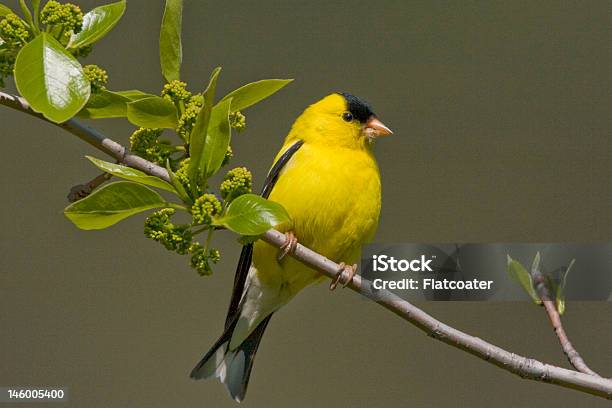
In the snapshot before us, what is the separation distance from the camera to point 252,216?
4.40 feet

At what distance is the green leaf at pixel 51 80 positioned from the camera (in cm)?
116

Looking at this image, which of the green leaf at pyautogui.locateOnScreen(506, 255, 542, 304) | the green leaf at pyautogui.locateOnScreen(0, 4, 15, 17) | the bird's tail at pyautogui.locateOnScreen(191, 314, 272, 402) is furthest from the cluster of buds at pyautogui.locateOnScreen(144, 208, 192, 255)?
the bird's tail at pyautogui.locateOnScreen(191, 314, 272, 402)

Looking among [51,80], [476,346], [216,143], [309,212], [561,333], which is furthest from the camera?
[309,212]

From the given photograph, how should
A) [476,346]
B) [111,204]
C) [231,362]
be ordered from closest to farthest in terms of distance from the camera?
[111,204], [476,346], [231,362]

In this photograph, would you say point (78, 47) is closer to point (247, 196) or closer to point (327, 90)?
point (247, 196)

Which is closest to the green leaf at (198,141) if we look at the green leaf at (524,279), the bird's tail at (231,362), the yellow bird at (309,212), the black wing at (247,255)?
the green leaf at (524,279)

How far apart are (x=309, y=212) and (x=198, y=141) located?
3.93 ft

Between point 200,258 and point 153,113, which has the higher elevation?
point 153,113

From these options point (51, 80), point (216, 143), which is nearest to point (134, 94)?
point (216, 143)

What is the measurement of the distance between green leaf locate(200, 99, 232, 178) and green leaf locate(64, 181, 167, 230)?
3.5 inches

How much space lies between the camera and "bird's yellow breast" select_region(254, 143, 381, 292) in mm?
2557

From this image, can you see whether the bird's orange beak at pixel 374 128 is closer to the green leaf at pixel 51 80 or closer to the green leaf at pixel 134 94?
the green leaf at pixel 134 94

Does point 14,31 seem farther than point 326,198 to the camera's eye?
No

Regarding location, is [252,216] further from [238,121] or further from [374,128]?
[374,128]
